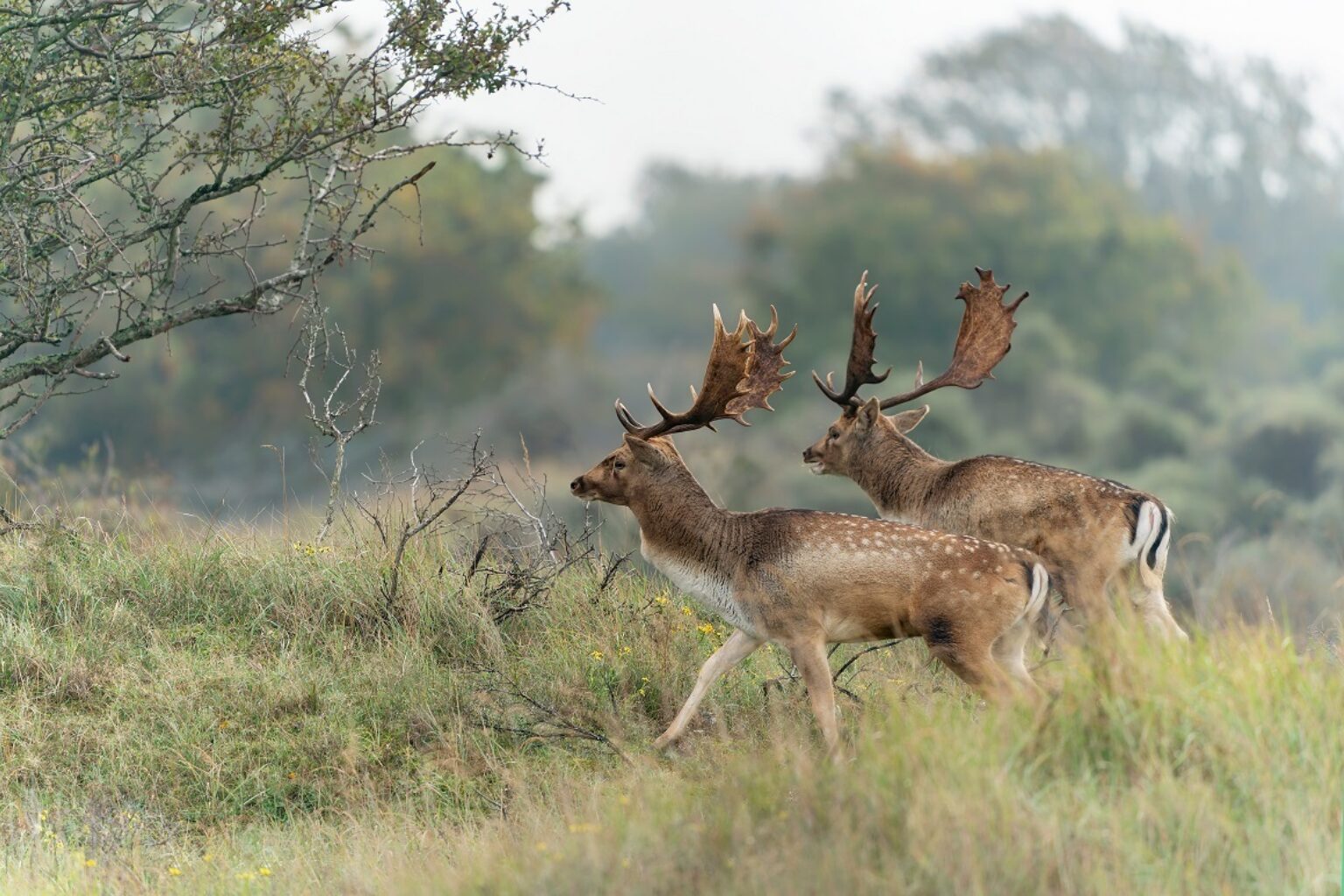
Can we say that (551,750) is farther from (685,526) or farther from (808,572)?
(808,572)

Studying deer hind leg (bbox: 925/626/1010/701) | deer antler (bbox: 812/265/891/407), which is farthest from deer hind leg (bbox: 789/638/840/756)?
deer antler (bbox: 812/265/891/407)

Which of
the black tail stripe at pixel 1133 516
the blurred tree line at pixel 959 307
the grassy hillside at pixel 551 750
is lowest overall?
the grassy hillside at pixel 551 750

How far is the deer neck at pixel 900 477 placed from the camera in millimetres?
9305

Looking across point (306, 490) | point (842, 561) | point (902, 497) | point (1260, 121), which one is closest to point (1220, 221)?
point (1260, 121)

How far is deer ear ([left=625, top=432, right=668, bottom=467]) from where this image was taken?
823 centimetres

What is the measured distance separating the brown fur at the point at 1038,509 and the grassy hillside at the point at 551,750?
85 cm

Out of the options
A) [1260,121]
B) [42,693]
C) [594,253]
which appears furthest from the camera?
[1260,121]

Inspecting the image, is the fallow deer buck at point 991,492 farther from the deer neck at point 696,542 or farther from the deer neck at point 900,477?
the deer neck at point 696,542

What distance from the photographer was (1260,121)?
33.8 m

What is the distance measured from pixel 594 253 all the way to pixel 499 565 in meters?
12.0

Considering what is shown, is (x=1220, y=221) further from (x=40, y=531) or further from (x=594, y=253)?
(x=40, y=531)

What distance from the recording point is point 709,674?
25.7 feet

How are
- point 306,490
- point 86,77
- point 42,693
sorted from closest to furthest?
point 42,693 → point 86,77 → point 306,490

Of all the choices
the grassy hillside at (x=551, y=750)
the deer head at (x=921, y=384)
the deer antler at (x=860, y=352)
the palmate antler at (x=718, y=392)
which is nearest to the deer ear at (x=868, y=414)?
the deer head at (x=921, y=384)
